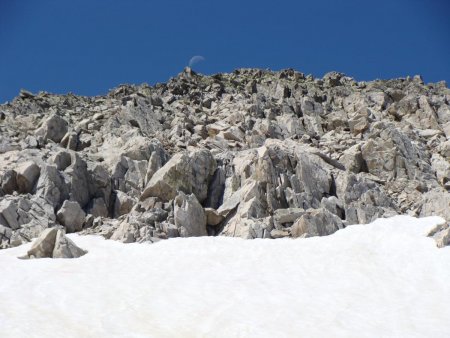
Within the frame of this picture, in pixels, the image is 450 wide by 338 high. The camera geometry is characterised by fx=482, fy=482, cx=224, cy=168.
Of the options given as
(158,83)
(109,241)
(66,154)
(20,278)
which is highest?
(158,83)

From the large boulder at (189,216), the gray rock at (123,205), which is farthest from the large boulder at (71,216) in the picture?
the large boulder at (189,216)

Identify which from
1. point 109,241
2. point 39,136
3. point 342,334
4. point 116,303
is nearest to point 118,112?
point 39,136

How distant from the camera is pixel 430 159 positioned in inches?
1845

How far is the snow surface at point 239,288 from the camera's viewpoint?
19.8 m

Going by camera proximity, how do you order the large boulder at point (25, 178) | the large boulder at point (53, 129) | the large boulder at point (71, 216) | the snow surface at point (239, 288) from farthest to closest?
1. the large boulder at point (53, 129)
2. the large boulder at point (25, 178)
3. the large boulder at point (71, 216)
4. the snow surface at point (239, 288)

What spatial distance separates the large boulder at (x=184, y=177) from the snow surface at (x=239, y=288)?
6080 mm

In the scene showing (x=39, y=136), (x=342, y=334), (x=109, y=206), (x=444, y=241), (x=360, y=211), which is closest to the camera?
(x=342, y=334)

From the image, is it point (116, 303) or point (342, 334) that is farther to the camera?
point (116, 303)

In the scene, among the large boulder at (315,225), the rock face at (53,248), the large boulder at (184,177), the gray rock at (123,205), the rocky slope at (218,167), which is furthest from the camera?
the gray rock at (123,205)

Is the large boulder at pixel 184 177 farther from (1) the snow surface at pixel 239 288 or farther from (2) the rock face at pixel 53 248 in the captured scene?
(2) the rock face at pixel 53 248

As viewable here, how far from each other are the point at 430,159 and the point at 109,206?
3060cm

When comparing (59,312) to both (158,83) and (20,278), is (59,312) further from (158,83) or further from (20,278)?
(158,83)

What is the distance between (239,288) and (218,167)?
1707cm

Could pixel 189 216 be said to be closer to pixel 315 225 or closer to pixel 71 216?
pixel 315 225
